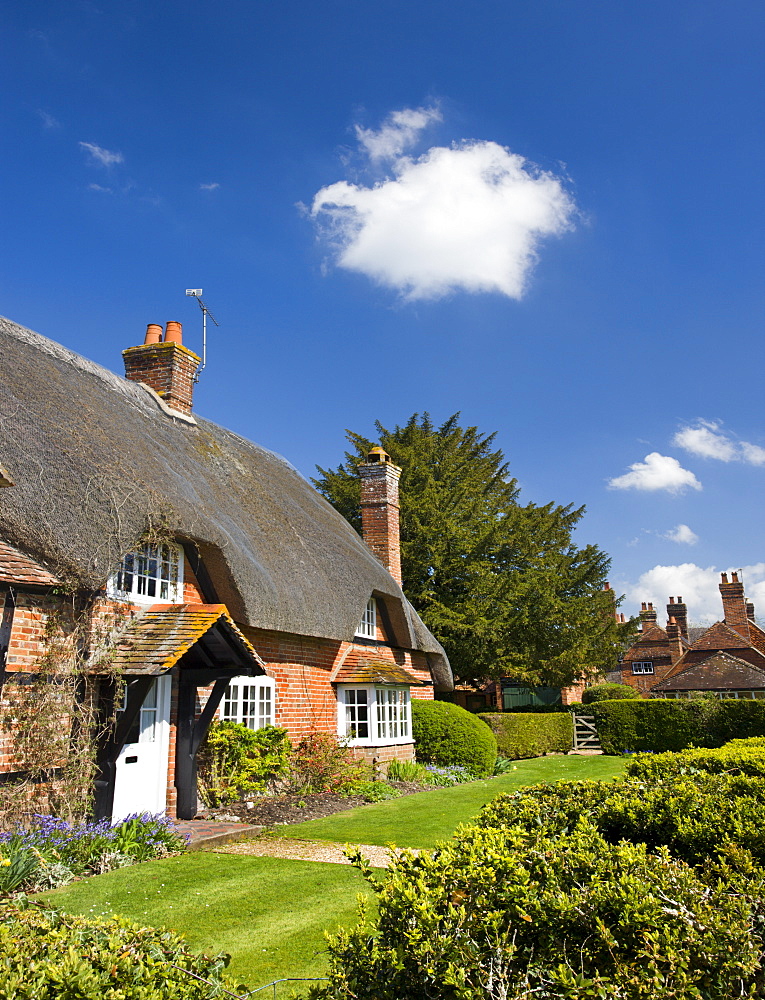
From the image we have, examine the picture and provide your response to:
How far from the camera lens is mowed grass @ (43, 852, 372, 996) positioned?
15.5 feet

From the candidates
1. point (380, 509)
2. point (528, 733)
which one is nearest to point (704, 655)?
point (528, 733)

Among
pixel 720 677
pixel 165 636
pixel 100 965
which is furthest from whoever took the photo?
pixel 720 677

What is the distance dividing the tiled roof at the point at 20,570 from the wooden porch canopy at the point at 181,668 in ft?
4.13

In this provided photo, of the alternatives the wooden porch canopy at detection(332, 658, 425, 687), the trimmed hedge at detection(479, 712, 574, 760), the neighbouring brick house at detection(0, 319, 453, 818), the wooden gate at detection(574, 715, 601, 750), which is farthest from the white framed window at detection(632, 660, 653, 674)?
the wooden porch canopy at detection(332, 658, 425, 687)

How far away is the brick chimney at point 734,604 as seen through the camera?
39.4 m

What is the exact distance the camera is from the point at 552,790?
6004 millimetres

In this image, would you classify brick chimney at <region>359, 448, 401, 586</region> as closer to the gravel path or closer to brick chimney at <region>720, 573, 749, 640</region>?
the gravel path

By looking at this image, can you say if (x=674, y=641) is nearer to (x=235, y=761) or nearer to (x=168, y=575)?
(x=235, y=761)

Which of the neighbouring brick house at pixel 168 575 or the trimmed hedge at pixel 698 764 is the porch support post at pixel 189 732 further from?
the trimmed hedge at pixel 698 764

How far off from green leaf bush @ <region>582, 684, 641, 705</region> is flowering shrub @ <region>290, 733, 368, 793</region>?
25114 millimetres

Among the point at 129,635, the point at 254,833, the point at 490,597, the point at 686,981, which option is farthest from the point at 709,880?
the point at 490,597

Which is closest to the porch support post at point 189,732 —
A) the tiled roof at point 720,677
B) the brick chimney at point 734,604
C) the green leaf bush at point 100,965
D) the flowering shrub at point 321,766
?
the flowering shrub at point 321,766

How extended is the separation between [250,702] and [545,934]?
933 cm

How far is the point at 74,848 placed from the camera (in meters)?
7.15
